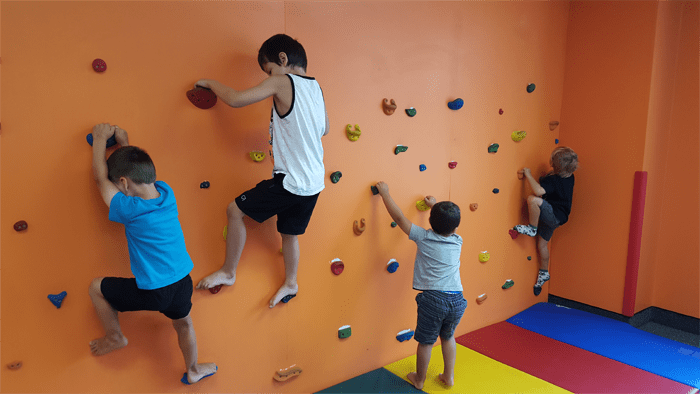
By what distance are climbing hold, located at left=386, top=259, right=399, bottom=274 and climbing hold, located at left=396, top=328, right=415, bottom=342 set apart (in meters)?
0.42

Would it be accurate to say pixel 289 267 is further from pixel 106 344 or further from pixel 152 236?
pixel 106 344

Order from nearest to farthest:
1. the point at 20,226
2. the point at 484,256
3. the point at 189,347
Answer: the point at 20,226, the point at 189,347, the point at 484,256

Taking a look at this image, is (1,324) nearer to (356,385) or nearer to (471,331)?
(356,385)

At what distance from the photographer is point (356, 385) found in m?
2.44

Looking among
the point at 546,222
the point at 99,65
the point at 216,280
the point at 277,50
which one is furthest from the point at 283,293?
the point at 546,222

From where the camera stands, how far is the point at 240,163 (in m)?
2.01

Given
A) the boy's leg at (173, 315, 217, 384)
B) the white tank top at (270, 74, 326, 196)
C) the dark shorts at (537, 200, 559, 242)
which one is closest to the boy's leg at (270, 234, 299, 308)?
the white tank top at (270, 74, 326, 196)

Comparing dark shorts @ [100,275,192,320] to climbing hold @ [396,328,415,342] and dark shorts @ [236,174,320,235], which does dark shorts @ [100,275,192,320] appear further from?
climbing hold @ [396,328,415,342]

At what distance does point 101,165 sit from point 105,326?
2.01 ft

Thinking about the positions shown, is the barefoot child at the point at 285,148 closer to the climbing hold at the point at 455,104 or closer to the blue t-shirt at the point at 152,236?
the blue t-shirt at the point at 152,236

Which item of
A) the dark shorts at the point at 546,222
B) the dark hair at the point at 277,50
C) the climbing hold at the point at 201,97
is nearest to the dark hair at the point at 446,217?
the dark hair at the point at 277,50

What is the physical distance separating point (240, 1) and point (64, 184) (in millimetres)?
1052

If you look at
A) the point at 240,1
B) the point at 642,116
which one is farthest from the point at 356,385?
the point at 642,116

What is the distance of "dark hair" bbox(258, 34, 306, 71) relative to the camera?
186 cm
